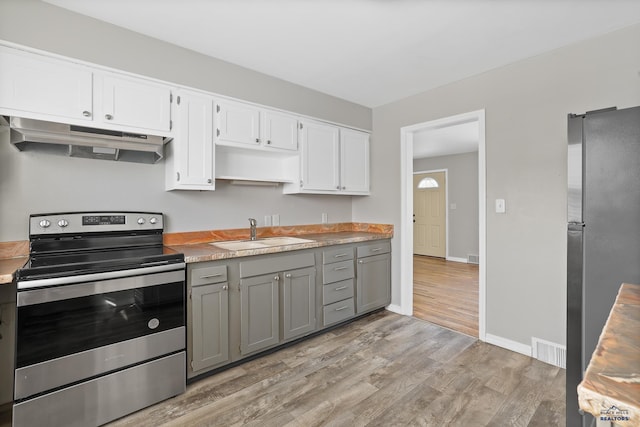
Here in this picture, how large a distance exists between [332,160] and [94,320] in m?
2.50

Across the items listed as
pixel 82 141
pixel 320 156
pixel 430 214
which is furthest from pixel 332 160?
pixel 430 214

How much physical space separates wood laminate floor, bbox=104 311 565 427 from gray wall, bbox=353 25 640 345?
48 cm

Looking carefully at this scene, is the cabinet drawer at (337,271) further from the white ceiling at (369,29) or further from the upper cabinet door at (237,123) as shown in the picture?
the white ceiling at (369,29)

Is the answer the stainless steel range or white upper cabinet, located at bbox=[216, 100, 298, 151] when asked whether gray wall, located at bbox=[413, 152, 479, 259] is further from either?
the stainless steel range

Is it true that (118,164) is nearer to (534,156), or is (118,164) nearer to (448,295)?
(534,156)

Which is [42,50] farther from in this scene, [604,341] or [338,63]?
[604,341]

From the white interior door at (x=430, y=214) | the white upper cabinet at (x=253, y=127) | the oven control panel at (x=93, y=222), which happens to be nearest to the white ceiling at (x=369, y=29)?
the white upper cabinet at (x=253, y=127)

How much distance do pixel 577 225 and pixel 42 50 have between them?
3.18 metres

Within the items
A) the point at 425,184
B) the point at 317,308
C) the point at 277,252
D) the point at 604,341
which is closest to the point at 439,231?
the point at 425,184

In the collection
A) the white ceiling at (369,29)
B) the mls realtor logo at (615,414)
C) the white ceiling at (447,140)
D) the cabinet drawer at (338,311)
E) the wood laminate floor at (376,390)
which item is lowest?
the wood laminate floor at (376,390)

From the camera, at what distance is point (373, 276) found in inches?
134

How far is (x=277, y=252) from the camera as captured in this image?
2521 mm

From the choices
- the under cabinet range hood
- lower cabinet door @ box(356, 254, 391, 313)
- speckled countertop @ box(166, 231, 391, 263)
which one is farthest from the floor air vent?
the under cabinet range hood

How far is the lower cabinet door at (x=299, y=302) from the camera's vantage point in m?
2.61
